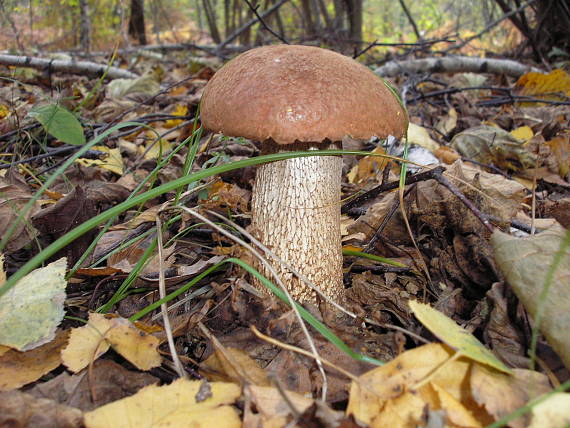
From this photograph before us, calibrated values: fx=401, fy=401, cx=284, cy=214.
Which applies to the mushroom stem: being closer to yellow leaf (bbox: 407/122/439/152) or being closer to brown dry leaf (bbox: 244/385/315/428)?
brown dry leaf (bbox: 244/385/315/428)

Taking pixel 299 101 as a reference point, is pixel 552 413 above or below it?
below

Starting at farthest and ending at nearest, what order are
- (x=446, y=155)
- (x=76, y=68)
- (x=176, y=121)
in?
(x=76, y=68) < (x=176, y=121) < (x=446, y=155)

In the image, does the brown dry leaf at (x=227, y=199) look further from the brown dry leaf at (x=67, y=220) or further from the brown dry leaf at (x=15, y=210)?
the brown dry leaf at (x=15, y=210)

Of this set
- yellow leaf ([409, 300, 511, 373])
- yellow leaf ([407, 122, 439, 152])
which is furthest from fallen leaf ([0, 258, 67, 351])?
yellow leaf ([407, 122, 439, 152])

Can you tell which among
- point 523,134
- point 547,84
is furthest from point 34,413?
point 547,84

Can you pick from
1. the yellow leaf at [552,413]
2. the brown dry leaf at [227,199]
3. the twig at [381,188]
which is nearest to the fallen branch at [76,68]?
the brown dry leaf at [227,199]

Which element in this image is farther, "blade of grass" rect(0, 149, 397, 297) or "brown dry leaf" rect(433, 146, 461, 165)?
"brown dry leaf" rect(433, 146, 461, 165)

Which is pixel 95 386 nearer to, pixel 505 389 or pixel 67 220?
pixel 67 220
